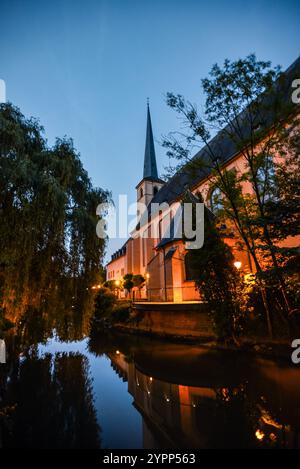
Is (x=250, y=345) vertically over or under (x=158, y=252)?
under

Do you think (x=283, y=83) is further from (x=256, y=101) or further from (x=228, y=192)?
(x=228, y=192)

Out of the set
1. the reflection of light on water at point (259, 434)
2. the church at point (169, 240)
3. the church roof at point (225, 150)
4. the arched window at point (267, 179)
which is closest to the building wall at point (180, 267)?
the church at point (169, 240)

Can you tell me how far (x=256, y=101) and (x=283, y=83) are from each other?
97 centimetres

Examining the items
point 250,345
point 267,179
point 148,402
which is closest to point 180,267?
point 250,345

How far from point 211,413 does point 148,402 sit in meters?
1.64

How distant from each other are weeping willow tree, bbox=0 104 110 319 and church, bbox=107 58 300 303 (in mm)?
4711

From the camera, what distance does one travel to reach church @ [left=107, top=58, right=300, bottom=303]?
41.6 ft

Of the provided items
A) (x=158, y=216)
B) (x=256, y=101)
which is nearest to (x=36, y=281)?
(x=256, y=101)

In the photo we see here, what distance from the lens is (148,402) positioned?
19.1 ft

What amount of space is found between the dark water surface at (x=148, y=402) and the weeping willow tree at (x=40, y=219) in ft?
5.10

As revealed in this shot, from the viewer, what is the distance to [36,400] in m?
5.72

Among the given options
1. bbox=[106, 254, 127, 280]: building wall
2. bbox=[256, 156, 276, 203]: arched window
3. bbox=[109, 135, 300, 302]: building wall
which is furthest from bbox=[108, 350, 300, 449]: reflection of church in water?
bbox=[106, 254, 127, 280]: building wall

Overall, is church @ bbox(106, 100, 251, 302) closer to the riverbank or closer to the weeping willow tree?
the riverbank

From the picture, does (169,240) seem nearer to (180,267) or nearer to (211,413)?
(180,267)
